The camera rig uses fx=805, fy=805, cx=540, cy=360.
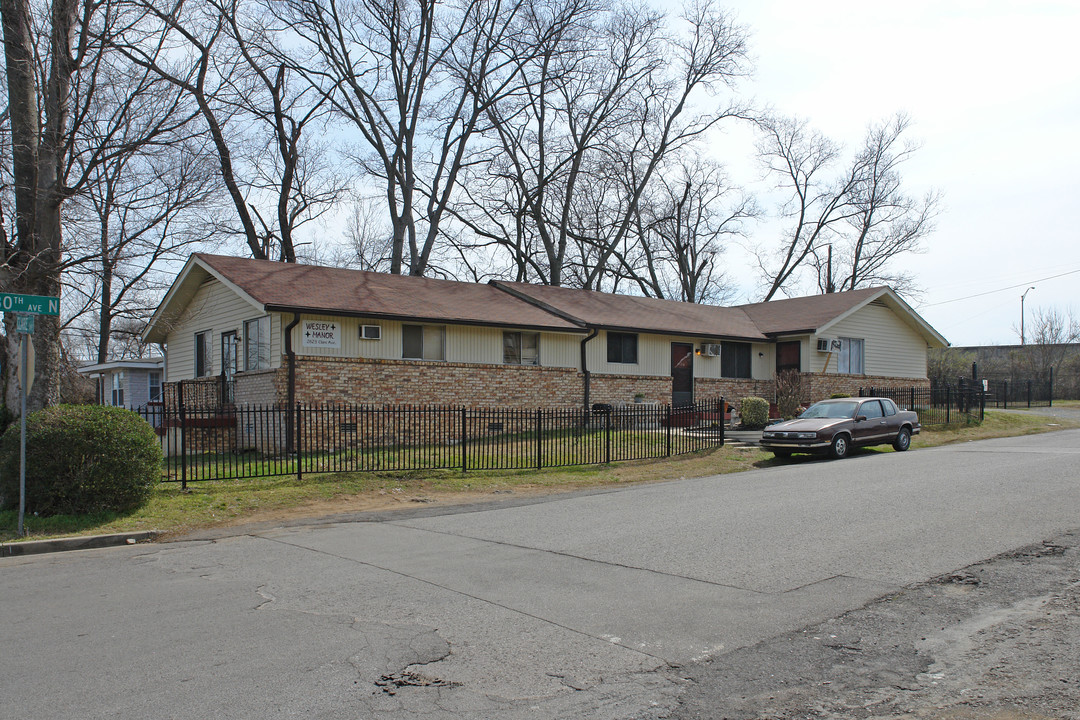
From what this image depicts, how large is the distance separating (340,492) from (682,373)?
55.0 ft

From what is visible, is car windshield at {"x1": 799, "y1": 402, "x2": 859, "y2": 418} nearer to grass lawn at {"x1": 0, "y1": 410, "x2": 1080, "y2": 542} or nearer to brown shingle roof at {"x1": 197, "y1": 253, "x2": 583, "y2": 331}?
grass lawn at {"x1": 0, "y1": 410, "x2": 1080, "y2": 542}

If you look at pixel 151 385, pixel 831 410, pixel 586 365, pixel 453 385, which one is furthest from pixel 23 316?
pixel 151 385

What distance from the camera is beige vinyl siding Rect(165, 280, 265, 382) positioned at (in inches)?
856

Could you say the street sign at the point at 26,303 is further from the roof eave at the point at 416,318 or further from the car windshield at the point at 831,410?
the car windshield at the point at 831,410

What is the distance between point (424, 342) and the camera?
2234cm

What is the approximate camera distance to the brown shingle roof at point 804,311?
98.6 feet

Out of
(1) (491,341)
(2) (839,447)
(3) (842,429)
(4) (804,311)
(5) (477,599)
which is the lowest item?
(5) (477,599)

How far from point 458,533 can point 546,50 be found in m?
31.0

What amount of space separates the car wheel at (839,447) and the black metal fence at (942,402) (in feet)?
21.7

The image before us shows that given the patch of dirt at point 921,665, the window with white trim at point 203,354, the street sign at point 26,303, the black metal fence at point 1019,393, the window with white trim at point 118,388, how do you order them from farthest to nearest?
the black metal fence at point 1019,393, the window with white trim at point 118,388, the window with white trim at point 203,354, the street sign at point 26,303, the patch of dirt at point 921,665

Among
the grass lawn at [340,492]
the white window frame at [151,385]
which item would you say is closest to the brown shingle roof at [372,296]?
the grass lawn at [340,492]

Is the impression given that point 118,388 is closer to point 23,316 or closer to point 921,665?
point 23,316

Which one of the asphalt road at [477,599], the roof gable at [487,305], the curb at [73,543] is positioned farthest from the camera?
the roof gable at [487,305]

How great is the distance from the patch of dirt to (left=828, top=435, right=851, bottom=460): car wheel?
39.8 ft
